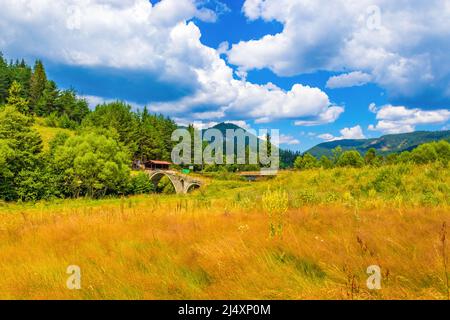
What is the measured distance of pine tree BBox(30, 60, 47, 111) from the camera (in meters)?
117

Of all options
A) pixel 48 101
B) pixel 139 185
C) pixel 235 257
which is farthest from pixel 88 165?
pixel 48 101

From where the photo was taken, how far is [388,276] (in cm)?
383

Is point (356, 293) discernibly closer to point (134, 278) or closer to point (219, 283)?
point (219, 283)

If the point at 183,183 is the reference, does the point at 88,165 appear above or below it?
above

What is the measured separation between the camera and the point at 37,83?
118312mm

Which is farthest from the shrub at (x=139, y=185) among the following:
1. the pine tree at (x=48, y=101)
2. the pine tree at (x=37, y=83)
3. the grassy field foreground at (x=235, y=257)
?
the pine tree at (x=37, y=83)

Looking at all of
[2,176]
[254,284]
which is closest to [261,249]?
[254,284]

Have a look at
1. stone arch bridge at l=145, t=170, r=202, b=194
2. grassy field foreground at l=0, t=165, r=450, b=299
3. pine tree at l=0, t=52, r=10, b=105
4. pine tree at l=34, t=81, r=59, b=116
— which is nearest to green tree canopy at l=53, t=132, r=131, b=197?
stone arch bridge at l=145, t=170, r=202, b=194

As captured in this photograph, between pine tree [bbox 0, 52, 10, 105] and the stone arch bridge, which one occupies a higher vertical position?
pine tree [bbox 0, 52, 10, 105]

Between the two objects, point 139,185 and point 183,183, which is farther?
point 139,185

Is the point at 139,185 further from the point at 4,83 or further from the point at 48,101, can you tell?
the point at 4,83

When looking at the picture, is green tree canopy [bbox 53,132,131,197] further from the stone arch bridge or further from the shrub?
the stone arch bridge

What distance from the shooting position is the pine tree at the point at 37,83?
383ft

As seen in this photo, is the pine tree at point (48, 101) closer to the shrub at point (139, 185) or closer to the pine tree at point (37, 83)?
the pine tree at point (37, 83)
